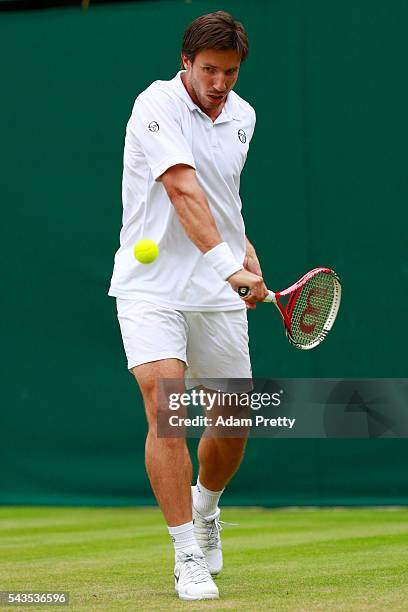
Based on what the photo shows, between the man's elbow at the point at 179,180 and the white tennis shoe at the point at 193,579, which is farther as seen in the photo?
the man's elbow at the point at 179,180

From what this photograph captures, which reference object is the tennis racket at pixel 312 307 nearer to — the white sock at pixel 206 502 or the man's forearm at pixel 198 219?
the man's forearm at pixel 198 219

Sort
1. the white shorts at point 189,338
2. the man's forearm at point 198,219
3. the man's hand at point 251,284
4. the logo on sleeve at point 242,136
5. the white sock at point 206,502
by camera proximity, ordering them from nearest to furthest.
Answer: the man's hand at point 251,284, the man's forearm at point 198,219, the white shorts at point 189,338, the logo on sleeve at point 242,136, the white sock at point 206,502

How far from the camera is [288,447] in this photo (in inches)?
231

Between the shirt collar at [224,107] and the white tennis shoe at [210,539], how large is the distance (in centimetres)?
118

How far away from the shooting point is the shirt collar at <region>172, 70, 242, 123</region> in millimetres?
3568

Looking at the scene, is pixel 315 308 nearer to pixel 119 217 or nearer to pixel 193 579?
pixel 193 579

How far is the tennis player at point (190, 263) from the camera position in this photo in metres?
Answer: 3.35

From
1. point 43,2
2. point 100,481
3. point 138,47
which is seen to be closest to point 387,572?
point 100,481

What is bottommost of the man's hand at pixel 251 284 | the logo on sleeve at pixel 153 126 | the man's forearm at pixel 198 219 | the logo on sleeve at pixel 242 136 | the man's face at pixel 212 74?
the man's hand at pixel 251 284

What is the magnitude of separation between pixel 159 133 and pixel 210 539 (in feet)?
4.02

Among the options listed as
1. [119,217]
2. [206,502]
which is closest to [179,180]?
[206,502]

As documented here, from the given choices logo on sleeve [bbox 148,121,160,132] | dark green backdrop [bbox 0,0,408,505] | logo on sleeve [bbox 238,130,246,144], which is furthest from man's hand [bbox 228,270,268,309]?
dark green backdrop [bbox 0,0,408,505]

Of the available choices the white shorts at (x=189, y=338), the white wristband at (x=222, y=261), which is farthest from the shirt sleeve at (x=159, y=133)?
the white shorts at (x=189, y=338)

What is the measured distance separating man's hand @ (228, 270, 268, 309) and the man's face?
0.55 metres
